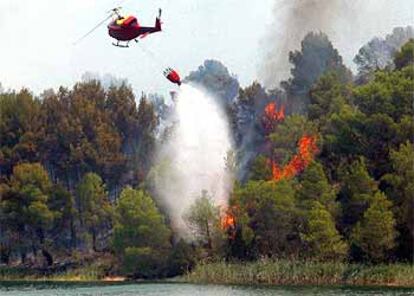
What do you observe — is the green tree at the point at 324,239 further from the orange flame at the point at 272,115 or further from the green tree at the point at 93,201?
the orange flame at the point at 272,115

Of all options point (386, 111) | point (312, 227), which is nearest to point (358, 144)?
point (386, 111)

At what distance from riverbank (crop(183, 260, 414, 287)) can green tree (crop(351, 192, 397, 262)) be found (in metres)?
1.19

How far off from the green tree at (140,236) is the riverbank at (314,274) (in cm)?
989

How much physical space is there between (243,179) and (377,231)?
984 inches

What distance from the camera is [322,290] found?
5222cm

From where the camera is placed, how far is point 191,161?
82.3 m

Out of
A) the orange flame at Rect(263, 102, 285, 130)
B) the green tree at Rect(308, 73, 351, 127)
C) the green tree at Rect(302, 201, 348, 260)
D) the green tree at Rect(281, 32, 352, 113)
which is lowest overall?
the green tree at Rect(302, 201, 348, 260)

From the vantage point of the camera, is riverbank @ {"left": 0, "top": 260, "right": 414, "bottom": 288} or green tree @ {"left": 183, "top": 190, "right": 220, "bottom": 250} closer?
riverbank @ {"left": 0, "top": 260, "right": 414, "bottom": 288}

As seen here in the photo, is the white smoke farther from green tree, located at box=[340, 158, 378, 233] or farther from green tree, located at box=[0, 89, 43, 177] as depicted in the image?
green tree, located at box=[340, 158, 378, 233]

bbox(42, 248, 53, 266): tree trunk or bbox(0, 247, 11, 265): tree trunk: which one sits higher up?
bbox(0, 247, 11, 265): tree trunk

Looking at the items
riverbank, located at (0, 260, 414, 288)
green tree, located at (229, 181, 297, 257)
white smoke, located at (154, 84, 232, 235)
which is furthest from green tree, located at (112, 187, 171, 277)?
green tree, located at (229, 181, 297, 257)

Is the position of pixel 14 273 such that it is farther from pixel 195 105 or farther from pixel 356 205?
pixel 356 205

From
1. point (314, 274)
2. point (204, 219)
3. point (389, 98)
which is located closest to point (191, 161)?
point (204, 219)

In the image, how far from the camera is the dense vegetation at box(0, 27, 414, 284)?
6394 centimetres
